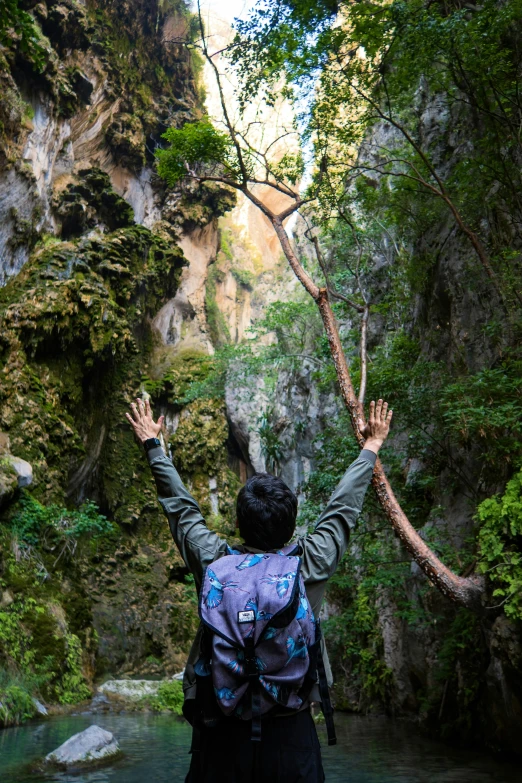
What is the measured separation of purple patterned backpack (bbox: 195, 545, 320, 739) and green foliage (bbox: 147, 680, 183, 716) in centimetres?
1254

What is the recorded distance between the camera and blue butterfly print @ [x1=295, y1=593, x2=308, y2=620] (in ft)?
5.31

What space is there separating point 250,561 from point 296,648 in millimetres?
255

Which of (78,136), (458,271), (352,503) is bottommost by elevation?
(352,503)

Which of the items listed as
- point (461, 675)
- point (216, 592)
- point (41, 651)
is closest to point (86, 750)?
point (461, 675)

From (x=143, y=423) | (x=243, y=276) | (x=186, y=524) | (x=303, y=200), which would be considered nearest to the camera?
(x=186, y=524)

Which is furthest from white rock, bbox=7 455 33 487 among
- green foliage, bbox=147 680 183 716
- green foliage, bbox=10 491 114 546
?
green foliage, bbox=147 680 183 716

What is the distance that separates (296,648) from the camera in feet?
5.19

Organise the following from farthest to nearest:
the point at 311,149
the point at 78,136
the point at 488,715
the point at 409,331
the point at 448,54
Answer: the point at 78,136, the point at 409,331, the point at 311,149, the point at 448,54, the point at 488,715

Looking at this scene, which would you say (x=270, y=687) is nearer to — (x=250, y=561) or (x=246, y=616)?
(x=246, y=616)

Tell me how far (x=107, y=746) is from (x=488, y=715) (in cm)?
431

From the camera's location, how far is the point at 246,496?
189 cm

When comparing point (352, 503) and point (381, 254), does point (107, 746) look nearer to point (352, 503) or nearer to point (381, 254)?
point (352, 503)

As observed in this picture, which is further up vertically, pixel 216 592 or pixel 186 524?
pixel 186 524

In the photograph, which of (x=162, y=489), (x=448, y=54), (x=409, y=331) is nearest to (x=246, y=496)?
(x=162, y=489)
